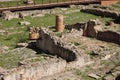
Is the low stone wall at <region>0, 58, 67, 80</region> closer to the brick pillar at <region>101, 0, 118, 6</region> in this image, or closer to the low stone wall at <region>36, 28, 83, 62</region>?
the low stone wall at <region>36, 28, 83, 62</region>

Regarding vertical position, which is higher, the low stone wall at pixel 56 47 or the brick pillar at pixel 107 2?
the brick pillar at pixel 107 2

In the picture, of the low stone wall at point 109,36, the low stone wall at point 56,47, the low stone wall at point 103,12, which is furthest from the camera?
the low stone wall at point 103,12

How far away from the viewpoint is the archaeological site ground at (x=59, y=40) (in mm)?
20516

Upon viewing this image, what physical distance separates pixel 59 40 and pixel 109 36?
16.4 feet

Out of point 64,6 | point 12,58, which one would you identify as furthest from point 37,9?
point 12,58

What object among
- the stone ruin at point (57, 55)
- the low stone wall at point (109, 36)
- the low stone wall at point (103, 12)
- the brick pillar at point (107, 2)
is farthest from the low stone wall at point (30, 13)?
the low stone wall at point (109, 36)

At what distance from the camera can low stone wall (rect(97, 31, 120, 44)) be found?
27.2m

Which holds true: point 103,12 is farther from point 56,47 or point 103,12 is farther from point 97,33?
point 56,47

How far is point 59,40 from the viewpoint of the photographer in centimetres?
2452

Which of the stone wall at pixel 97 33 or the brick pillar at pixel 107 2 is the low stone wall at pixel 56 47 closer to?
the stone wall at pixel 97 33

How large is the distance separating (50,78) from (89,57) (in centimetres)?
381

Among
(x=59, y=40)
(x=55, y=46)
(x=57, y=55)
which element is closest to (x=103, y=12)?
(x=59, y=40)

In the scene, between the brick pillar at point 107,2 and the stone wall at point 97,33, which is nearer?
the stone wall at point 97,33

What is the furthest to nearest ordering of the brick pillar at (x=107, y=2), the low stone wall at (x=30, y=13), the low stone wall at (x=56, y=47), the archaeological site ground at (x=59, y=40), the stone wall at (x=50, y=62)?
the brick pillar at (x=107, y=2) → the low stone wall at (x=30, y=13) → the low stone wall at (x=56, y=47) → the archaeological site ground at (x=59, y=40) → the stone wall at (x=50, y=62)
